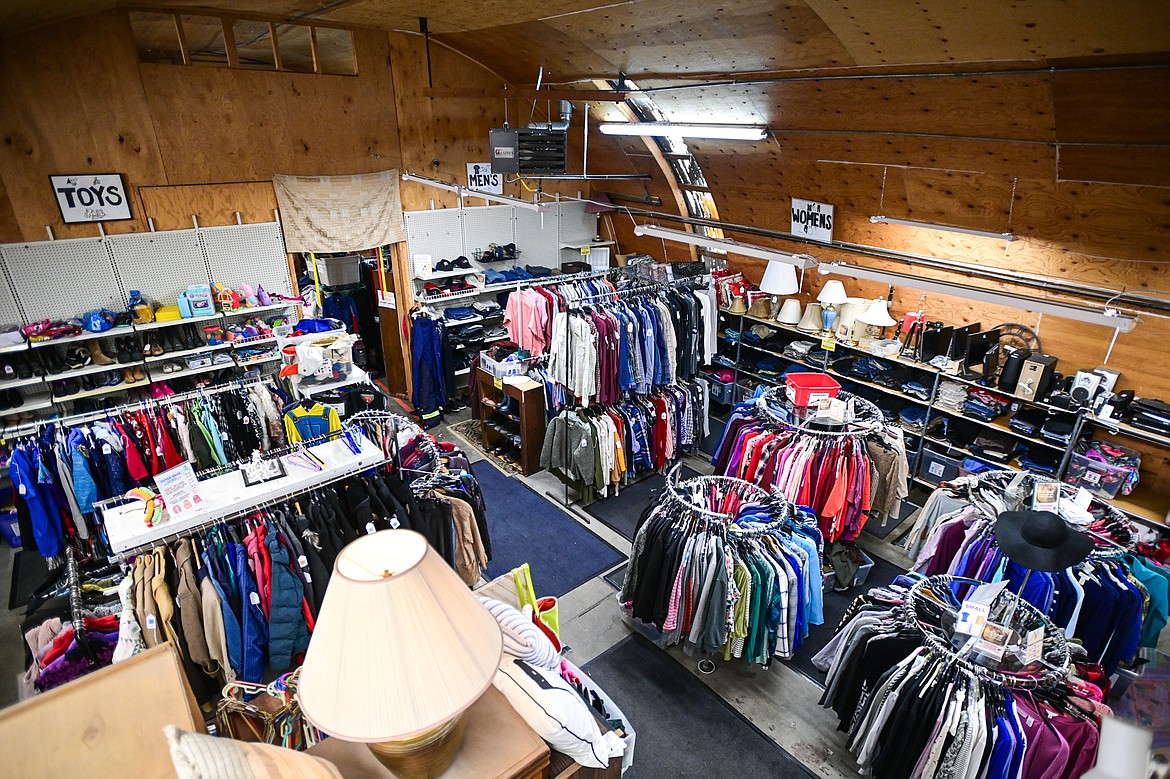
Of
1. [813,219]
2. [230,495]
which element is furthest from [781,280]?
[230,495]

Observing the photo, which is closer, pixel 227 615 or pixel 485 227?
pixel 227 615

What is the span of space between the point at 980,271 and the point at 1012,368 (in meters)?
0.98

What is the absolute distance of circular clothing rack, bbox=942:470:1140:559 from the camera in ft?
12.8

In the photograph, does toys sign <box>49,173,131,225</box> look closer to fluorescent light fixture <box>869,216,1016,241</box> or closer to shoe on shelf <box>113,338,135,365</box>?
shoe on shelf <box>113,338,135,365</box>

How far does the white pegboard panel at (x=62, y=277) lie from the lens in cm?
571

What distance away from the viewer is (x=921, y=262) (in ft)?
20.2

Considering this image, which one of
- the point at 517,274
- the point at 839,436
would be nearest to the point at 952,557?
the point at 839,436

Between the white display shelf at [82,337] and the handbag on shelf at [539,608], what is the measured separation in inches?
216

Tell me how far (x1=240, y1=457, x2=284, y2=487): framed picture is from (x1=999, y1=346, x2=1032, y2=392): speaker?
20.4 feet

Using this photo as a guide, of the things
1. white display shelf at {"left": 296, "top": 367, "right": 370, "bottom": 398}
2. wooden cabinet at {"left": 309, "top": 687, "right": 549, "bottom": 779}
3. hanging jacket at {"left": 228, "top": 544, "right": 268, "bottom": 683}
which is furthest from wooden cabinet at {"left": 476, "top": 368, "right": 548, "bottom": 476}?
wooden cabinet at {"left": 309, "top": 687, "right": 549, "bottom": 779}

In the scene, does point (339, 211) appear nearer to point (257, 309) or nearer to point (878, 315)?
point (257, 309)

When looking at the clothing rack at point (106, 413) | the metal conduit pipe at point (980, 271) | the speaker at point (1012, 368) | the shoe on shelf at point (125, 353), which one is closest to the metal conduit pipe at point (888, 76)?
the metal conduit pipe at point (980, 271)

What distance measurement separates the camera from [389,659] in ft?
3.89

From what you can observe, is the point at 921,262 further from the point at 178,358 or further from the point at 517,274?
the point at 178,358
